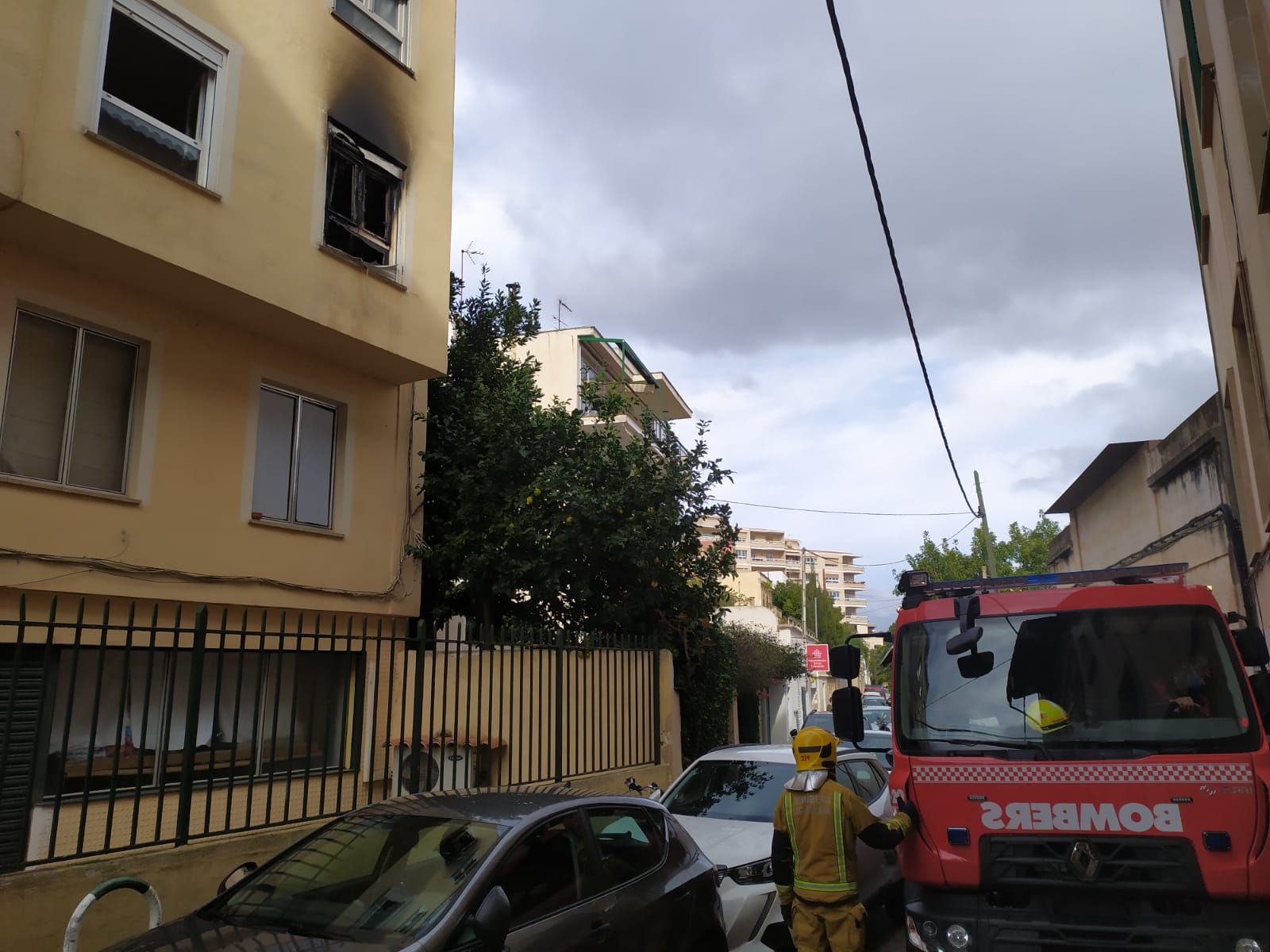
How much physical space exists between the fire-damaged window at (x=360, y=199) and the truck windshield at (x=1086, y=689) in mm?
7748

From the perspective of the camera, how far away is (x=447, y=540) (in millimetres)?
11656

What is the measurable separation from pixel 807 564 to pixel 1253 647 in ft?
417

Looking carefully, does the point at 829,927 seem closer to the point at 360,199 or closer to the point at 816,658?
the point at 360,199

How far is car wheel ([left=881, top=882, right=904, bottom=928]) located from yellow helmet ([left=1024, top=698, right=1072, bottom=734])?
9.85 feet

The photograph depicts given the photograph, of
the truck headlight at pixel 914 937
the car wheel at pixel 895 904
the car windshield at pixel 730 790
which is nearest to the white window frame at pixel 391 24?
the car windshield at pixel 730 790

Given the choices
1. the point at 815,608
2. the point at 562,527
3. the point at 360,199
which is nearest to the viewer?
the point at 360,199

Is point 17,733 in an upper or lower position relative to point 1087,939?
upper

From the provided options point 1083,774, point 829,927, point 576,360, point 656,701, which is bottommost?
point 829,927

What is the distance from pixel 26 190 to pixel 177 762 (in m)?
5.04

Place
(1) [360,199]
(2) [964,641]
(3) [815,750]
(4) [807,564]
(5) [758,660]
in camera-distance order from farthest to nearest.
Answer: (4) [807,564], (5) [758,660], (1) [360,199], (2) [964,641], (3) [815,750]

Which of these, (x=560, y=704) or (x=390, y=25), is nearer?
(x=560, y=704)

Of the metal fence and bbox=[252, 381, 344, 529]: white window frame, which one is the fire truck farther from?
bbox=[252, 381, 344, 529]: white window frame

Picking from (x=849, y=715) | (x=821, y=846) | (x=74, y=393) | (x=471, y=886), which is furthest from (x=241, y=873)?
(x=74, y=393)

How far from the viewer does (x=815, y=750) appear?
5.12m
